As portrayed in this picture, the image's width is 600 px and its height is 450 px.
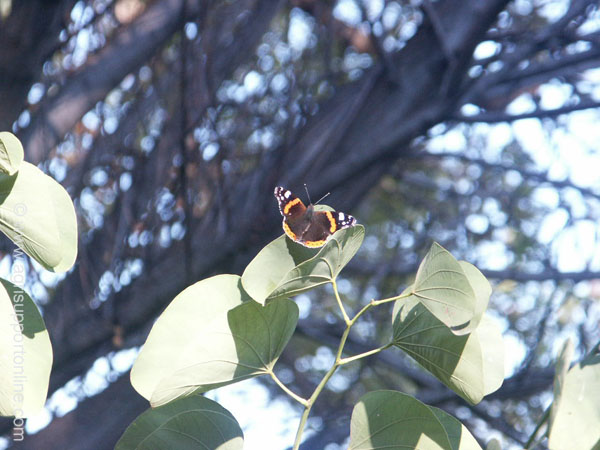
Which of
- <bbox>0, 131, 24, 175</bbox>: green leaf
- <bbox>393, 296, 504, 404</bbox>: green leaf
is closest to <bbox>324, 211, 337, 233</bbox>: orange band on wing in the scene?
<bbox>393, 296, 504, 404</bbox>: green leaf

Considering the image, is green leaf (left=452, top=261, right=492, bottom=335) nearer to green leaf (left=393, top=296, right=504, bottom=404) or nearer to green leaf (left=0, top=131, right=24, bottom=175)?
green leaf (left=393, top=296, right=504, bottom=404)

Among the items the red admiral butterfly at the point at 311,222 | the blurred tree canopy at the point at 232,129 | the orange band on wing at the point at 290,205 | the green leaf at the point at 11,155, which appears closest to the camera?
the green leaf at the point at 11,155

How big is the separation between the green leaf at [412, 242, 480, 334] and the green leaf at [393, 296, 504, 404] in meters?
0.03

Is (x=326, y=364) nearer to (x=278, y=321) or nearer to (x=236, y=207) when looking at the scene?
(x=236, y=207)

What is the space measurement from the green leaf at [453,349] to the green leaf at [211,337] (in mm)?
74

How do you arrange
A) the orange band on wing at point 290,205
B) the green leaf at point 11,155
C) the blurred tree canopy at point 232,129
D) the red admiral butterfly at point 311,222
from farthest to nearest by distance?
the blurred tree canopy at point 232,129, the orange band on wing at point 290,205, the red admiral butterfly at point 311,222, the green leaf at point 11,155

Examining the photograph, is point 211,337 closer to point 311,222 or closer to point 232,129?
point 311,222

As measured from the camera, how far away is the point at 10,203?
346mm

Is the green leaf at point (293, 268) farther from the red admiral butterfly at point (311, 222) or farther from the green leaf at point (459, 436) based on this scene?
the red admiral butterfly at point (311, 222)

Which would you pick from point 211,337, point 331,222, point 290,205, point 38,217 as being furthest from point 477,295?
point 290,205

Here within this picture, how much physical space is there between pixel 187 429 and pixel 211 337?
0.06 meters

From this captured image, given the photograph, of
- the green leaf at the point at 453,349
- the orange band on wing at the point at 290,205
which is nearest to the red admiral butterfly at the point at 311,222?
the orange band on wing at the point at 290,205

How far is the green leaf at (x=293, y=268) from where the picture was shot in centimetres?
34

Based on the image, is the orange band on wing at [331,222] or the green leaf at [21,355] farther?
the orange band on wing at [331,222]
